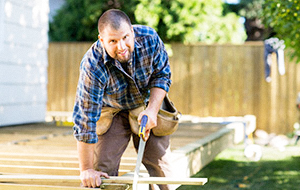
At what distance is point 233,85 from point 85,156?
22.6 feet

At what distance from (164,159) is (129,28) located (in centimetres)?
95

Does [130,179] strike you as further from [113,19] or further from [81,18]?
[81,18]

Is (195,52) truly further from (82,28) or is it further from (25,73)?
(25,73)

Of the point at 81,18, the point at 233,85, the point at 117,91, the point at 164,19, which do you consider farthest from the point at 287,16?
the point at 81,18

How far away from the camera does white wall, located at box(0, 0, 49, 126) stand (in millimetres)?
6148

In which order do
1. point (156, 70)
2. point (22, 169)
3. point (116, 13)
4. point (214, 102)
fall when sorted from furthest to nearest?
point (214, 102) < point (22, 169) < point (156, 70) < point (116, 13)

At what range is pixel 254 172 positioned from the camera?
5688 millimetres

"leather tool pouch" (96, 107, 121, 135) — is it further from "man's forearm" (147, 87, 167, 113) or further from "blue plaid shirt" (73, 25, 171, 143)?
"man's forearm" (147, 87, 167, 113)

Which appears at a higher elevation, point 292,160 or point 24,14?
point 24,14

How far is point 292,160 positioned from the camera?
21.5 ft

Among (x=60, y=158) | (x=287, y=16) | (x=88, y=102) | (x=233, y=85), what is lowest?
(x=60, y=158)

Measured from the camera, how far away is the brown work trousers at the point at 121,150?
9.77 ft

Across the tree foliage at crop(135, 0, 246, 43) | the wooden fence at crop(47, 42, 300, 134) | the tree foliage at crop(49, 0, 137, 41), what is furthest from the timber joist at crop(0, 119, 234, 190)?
the tree foliage at crop(49, 0, 137, 41)

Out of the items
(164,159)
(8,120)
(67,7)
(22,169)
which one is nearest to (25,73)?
(8,120)
